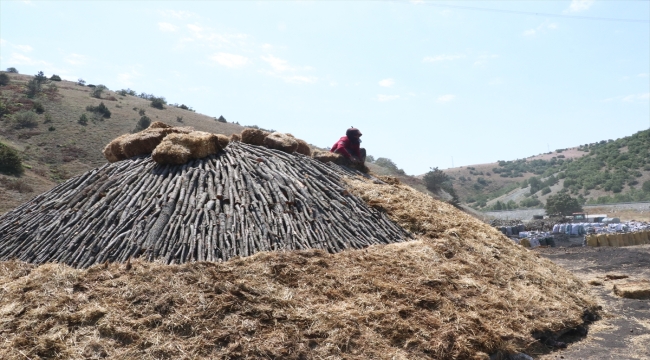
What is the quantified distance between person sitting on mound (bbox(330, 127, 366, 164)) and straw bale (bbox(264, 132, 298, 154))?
0.99m

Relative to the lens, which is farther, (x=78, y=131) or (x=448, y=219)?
(x=78, y=131)

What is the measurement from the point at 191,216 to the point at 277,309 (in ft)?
6.12

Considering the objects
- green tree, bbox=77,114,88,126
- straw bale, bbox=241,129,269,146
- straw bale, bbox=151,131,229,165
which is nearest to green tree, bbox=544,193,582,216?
straw bale, bbox=241,129,269,146

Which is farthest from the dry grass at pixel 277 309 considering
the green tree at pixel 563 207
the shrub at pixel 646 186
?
the shrub at pixel 646 186

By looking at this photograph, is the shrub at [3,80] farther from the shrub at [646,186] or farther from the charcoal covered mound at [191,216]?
the shrub at [646,186]

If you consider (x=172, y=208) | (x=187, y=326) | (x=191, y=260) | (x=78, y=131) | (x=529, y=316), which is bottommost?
(x=529, y=316)

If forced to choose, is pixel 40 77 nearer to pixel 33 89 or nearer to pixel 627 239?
pixel 33 89

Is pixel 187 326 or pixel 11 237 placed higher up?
pixel 11 237

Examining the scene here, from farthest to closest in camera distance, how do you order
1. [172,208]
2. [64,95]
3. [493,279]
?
[64,95], [493,279], [172,208]

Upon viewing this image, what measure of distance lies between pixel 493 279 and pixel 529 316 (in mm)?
635

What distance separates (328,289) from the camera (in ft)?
17.0

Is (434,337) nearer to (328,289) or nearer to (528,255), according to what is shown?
(328,289)

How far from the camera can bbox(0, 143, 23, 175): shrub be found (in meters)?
20.1

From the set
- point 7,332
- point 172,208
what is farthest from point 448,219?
point 7,332
